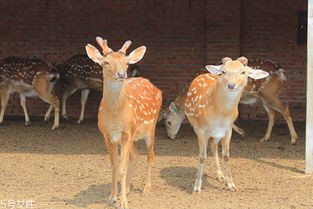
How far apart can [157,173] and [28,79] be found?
4.01 metres

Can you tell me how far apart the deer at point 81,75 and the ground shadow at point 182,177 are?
3.56 metres

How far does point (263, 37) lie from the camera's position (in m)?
10.9

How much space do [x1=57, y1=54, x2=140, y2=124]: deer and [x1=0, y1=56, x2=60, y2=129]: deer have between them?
0.35m

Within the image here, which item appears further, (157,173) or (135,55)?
(157,173)

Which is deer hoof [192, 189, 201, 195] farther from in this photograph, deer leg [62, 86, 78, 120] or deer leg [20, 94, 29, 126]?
deer leg [62, 86, 78, 120]

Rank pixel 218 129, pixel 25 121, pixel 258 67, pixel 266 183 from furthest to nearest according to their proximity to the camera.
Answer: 1. pixel 25 121
2. pixel 258 67
3. pixel 266 183
4. pixel 218 129

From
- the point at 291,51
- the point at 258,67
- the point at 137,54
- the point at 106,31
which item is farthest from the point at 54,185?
the point at 291,51

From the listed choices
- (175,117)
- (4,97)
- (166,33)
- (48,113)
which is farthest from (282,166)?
(4,97)

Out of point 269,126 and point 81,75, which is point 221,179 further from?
point 81,75

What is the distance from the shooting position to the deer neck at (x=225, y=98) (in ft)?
20.2

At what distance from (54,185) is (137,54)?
73.4 inches

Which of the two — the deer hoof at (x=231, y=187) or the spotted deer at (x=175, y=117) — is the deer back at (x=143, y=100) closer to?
the deer hoof at (x=231, y=187)

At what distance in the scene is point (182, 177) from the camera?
7.20 metres

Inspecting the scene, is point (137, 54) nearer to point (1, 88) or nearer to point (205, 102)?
point (205, 102)
